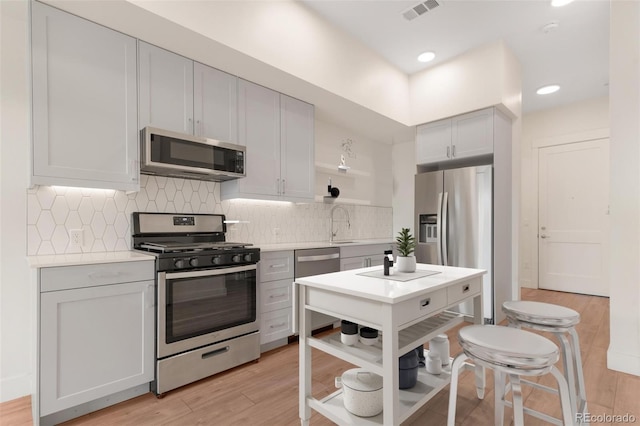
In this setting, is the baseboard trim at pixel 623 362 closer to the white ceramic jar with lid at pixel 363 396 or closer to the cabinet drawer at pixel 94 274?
the white ceramic jar with lid at pixel 363 396

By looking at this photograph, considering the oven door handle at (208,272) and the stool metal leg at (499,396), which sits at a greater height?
the oven door handle at (208,272)

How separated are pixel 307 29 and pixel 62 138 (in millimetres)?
2161

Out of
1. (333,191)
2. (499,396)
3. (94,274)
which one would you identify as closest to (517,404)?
(499,396)

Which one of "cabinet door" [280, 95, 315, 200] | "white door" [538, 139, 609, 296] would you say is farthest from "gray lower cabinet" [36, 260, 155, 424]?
"white door" [538, 139, 609, 296]

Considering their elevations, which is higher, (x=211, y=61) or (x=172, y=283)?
(x=211, y=61)

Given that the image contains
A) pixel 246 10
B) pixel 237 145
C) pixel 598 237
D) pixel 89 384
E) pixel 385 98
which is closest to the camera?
pixel 89 384

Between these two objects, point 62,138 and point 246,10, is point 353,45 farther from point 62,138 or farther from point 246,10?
point 62,138

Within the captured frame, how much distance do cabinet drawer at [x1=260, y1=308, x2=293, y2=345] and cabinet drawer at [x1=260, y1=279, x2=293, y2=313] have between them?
5 centimetres

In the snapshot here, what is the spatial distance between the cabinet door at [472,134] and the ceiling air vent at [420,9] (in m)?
1.32

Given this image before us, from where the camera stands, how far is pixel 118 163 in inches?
87.5

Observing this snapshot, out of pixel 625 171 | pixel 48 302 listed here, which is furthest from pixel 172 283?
pixel 625 171

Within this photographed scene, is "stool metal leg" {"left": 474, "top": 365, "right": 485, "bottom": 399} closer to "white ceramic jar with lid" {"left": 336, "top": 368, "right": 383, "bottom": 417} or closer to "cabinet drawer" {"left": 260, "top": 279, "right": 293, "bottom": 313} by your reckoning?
"white ceramic jar with lid" {"left": 336, "top": 368, "right": 383, "bottom": 417}

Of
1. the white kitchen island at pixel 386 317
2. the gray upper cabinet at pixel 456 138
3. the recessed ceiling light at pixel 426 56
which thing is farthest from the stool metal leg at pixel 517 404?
the recessed ceiling light at pixel 426 56

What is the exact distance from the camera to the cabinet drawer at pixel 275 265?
2.83 meters
